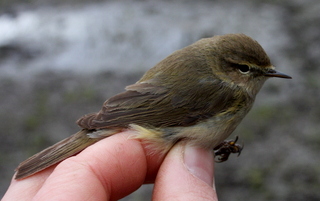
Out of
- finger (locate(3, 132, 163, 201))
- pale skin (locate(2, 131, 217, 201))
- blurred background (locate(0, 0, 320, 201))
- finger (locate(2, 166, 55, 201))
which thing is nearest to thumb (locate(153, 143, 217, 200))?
pale skin (locate(2, 131, 217, 201))

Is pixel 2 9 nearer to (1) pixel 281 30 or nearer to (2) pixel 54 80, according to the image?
(2) pixel 54 80

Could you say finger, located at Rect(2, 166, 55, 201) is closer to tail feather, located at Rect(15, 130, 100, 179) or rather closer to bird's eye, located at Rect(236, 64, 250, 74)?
tail feather, located at Rect(15, 130, 100, 179)

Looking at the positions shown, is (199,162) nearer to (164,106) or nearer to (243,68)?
(164,106)

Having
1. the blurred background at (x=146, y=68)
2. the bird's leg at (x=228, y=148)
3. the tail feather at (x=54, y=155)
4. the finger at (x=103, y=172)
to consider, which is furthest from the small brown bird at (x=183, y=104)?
the blurred background at (x=146, y=68)

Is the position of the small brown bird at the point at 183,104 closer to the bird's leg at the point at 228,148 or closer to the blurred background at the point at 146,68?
→ the bird's leg at the point at 228,148

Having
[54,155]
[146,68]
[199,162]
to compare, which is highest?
[54,155]

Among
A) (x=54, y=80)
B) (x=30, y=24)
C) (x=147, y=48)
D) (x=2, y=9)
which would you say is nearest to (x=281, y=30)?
(x=147, y=48)

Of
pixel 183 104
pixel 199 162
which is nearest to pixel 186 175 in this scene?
pixel 199 162
